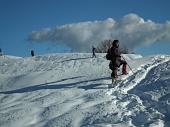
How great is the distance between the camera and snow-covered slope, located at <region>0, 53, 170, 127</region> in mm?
11867

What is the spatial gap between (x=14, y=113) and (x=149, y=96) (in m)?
4.29

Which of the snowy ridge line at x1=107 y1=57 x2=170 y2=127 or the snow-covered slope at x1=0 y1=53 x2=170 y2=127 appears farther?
the snow-covered slope at x1=0 y1=53 x2=170 y2=127

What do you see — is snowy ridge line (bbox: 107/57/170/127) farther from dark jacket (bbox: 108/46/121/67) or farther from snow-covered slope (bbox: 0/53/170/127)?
dark jacket (bbox: 108/46/121/67)

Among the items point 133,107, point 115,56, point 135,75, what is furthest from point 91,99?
point 135,75

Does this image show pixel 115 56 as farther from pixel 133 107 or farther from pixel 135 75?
pixel 133 107

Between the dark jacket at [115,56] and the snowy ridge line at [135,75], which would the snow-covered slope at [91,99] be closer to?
the snowy ridge line at [135,75]

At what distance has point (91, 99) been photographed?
14.1 meters

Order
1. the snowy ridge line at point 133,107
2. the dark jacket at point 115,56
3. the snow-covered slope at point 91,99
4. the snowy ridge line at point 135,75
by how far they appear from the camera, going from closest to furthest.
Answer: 1. the snowy ridge line at point 133,107
2. the snow-covered slope at point 91,99
3. the snowy ridge line at point 135,75
4. the dark jacket at point 115,56

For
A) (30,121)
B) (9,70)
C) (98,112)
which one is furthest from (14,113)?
(9,70)

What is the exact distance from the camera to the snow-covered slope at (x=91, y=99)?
1187 centimetres

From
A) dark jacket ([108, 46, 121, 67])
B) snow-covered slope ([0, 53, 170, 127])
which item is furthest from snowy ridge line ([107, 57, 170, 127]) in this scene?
dark jacket ([108, 46, 121, 67])

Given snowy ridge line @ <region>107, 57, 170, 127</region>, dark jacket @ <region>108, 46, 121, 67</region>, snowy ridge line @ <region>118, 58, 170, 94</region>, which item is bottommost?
snowy ridge line @ <region>107, 57, 170, 127</region>

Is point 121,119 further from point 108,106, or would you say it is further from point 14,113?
point 14,113

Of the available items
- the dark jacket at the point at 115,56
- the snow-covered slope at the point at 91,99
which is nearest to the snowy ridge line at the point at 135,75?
the snow-covered slope at the point at 91,99
